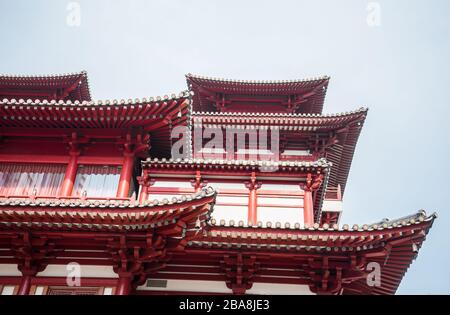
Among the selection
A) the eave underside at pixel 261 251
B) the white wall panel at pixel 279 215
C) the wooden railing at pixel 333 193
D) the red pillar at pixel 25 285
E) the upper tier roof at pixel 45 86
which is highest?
the upper tier roof at pixel 45 86

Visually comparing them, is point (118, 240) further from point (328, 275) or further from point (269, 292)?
point (328, 275)

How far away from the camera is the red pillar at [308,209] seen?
15.1 meters

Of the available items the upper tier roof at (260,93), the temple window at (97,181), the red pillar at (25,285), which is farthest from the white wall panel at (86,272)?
the upper tier roof at (260,93)

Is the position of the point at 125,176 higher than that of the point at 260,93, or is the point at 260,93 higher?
the point at 260,93

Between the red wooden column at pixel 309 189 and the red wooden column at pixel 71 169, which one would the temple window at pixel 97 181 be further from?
the red wooden column at pixel 309 189

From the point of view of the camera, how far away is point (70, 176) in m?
14.5

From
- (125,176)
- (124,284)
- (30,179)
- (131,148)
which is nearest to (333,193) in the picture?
(131,148)

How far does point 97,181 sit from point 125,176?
915 mm

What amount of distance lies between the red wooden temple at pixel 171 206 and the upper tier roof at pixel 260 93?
326 cm

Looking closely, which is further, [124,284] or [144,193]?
[144,193]

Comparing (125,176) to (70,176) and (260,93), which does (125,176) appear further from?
(260,93)

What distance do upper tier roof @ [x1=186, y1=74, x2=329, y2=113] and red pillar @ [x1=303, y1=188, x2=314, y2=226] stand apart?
30.7 ft

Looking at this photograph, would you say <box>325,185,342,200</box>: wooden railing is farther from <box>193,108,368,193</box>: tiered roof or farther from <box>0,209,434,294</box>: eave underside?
<box>0,209,434,294</box>: eave underside
